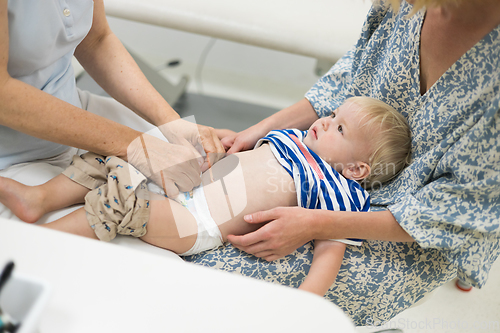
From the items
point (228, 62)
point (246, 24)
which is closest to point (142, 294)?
point (246, 24)

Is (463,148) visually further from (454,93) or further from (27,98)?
(27,98)

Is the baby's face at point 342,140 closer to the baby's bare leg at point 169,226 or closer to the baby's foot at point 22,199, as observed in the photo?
the baby's bare leg at point 169,226

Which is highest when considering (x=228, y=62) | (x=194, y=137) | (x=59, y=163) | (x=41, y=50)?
(x=41, y=50)

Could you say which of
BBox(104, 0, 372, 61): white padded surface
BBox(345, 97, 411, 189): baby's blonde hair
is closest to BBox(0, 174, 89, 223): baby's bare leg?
BBox(345, 97, 411, 189): baby's blonde hair

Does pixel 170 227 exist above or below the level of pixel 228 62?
above

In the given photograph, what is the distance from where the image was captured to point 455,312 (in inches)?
60.8

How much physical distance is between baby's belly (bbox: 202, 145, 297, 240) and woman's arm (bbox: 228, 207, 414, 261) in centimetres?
8

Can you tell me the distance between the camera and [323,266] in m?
0.89

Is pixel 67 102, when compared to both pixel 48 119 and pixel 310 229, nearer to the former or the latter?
pixel 48 119

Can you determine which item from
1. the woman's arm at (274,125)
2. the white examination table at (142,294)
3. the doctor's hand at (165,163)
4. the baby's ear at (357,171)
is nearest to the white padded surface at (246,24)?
the woman's arm at (274,125)

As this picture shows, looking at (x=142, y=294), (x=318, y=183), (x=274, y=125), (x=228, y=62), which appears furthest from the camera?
(x=228, y=62)

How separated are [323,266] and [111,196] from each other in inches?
21.4

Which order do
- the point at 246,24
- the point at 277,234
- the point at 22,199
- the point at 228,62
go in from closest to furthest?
the point at 22,199, the point at 277,234, the point at 246,24, the point at 228,62

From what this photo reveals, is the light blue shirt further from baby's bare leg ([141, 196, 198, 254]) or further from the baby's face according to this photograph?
the baby's face
